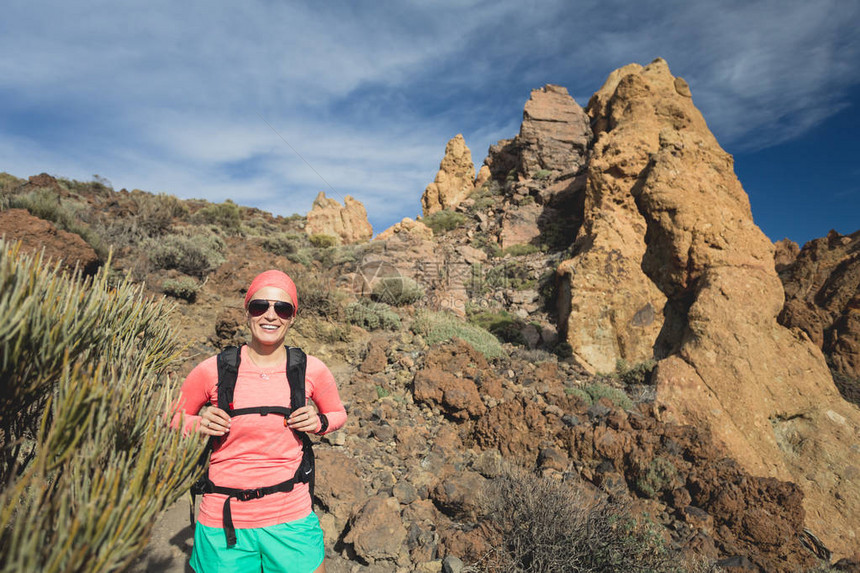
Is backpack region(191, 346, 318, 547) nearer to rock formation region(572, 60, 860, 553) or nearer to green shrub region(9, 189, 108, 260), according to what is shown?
rock formation region(572, 60, 860, 553)

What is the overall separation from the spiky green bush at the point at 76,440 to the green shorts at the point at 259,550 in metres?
0.34

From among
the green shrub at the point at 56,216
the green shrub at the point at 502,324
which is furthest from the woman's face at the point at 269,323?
the green shrub at the point at 56,216

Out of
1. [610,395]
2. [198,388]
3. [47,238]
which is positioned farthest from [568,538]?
[47,238]

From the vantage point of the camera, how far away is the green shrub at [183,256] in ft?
27.0

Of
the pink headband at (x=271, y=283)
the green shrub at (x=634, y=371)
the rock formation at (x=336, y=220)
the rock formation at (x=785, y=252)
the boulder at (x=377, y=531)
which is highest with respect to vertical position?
the rock formation at (x=336, y=220)

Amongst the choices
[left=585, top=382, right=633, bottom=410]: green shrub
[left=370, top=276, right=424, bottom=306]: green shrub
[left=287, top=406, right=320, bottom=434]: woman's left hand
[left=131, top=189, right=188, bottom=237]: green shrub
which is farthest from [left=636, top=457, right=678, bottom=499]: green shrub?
[left=131, top=189, right=188, bottom=237]: green shrub

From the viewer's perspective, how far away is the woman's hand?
151 centimetres

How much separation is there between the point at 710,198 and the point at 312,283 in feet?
26.8

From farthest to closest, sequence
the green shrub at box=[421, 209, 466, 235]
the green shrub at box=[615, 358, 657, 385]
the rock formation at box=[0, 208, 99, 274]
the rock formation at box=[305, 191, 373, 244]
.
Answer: the rock formation at box=[305, 191, 373, 244] < the green shrub at box=[421, 209, 466, 235] < the green shrub at box=[615, 358, 657, 385] < the rock formation at box=[0, 208, 99, 274]

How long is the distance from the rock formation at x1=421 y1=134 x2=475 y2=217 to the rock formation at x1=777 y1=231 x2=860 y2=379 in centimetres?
2616

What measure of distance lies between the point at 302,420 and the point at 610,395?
5343 mm

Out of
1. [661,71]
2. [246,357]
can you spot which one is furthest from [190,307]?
[661,71]

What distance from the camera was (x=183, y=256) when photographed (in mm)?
8367

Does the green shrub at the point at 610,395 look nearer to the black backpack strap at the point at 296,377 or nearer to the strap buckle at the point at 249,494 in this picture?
the black backpack strap at the point at 296,377
